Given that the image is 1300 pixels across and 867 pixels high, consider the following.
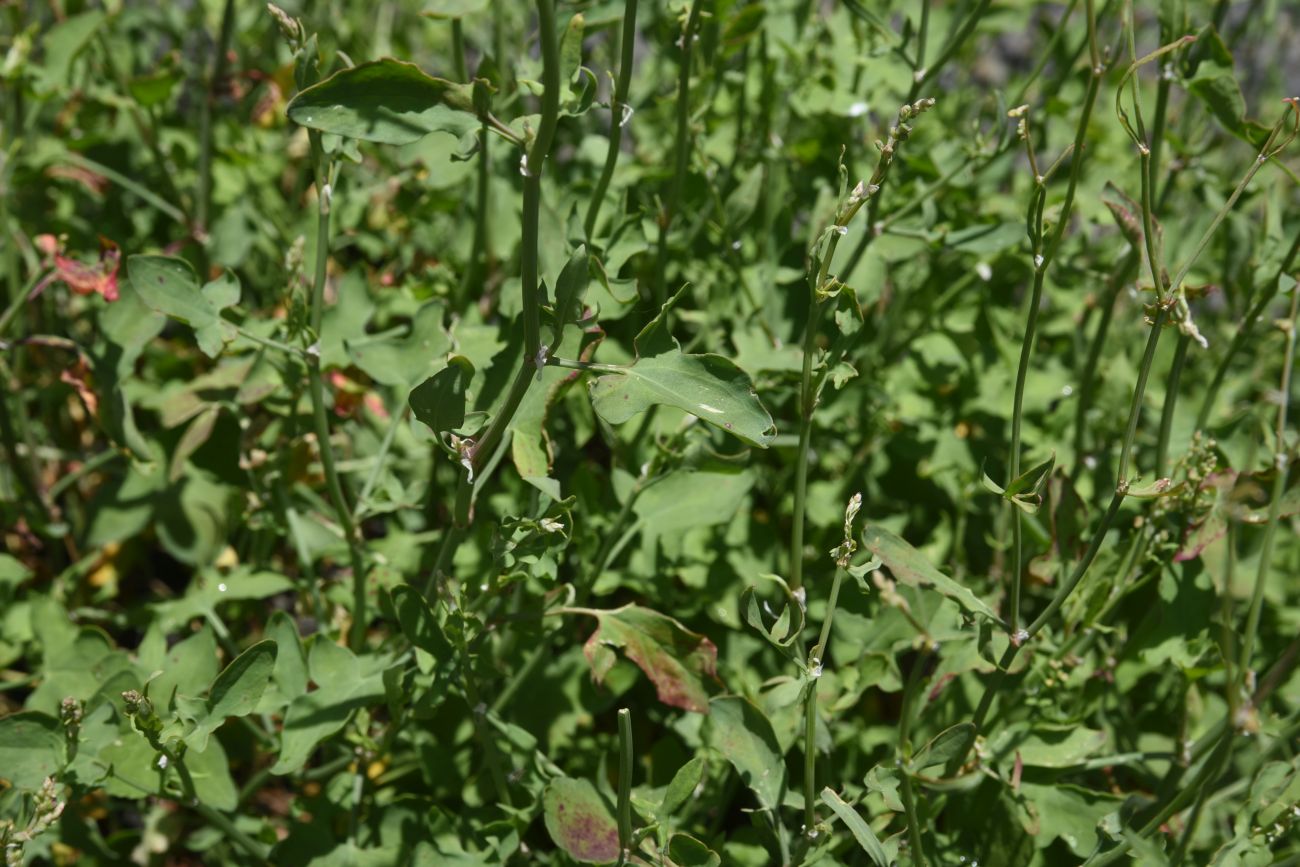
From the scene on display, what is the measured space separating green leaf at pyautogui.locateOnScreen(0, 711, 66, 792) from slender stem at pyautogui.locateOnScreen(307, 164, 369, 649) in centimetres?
43

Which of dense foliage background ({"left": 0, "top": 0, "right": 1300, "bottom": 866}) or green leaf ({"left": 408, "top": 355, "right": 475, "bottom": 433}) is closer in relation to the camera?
green leaf ({"left": 408, "top": 355, "right": 475, "bottom": 433})

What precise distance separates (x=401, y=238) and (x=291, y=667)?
1206 mm

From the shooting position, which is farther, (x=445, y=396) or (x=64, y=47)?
(x=64, y=47)

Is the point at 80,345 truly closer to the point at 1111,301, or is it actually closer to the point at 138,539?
the point at 138,539

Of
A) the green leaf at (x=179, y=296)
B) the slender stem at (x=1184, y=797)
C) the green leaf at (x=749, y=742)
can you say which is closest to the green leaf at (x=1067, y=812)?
the slender stem at (x=1184, y=797)

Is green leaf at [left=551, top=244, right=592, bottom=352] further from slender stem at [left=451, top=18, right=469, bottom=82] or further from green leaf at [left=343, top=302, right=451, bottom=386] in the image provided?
slender stem at [left=451, top=18, right=469, bottom=82]

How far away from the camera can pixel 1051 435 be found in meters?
2.30

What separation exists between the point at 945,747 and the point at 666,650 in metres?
0.38

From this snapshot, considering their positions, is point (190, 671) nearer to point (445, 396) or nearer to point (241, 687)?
point (241, 687)

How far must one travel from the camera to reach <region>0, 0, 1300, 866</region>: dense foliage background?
147 cm

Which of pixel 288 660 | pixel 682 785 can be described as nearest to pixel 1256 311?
pixel 682 785

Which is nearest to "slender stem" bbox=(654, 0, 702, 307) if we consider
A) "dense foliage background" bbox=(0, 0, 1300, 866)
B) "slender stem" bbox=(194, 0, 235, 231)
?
"dense foliage background" bbox=(0, 0, 1300, 866)

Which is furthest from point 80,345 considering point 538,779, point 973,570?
point 973,570

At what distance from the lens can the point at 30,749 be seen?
155cm
